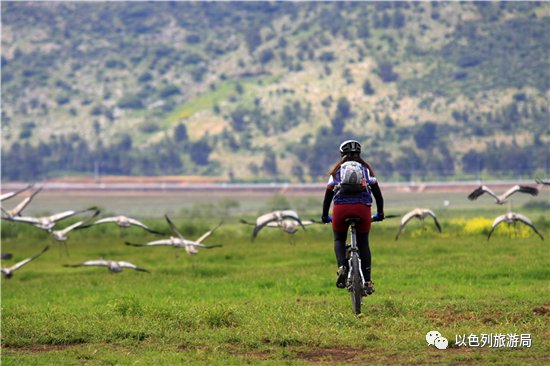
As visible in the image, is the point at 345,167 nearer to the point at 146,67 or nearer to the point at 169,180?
the point at 169,180

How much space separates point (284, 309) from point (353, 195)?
6.75 feet

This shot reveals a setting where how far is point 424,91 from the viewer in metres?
135

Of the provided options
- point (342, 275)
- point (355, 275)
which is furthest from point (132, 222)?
point (355, 275)

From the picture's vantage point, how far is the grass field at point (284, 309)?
1262 centimetres

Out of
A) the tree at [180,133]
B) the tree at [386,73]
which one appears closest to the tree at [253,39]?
the tree at [386,73]

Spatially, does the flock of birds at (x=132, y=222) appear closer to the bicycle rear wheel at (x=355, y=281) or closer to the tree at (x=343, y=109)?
the bicycle rear wheel at (x=355, y=281)

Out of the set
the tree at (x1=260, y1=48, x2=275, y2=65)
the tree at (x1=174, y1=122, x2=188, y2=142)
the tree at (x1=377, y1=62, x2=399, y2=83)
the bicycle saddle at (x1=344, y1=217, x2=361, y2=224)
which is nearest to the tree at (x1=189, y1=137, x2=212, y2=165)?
the tree at (x1=174, y1=122, x2=188, y2=142)

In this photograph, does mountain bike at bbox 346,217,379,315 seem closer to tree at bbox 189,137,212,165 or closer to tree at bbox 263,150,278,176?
tree at bbox 263,150,278,176

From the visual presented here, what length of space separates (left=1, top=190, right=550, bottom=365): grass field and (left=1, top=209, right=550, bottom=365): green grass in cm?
2

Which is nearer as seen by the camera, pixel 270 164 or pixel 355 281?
pixel 355 281

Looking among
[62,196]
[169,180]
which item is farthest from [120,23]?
[62,196]

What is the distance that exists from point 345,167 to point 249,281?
27.3 ft

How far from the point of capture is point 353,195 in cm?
1436

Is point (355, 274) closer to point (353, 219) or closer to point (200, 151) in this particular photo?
point (353, 219)
